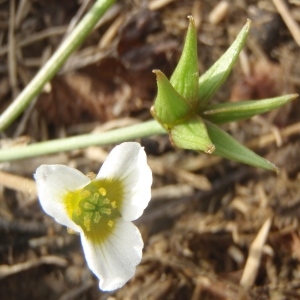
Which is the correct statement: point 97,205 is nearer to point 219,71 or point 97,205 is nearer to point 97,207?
point 97,207

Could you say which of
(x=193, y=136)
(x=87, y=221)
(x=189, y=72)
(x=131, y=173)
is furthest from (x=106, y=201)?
(x=189, y=72)


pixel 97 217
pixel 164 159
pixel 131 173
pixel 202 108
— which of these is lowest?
pixel 164 159

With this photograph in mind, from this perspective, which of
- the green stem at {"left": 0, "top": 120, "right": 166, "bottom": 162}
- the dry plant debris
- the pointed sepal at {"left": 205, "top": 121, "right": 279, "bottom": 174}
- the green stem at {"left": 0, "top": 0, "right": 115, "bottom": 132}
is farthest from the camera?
the dry plant debris

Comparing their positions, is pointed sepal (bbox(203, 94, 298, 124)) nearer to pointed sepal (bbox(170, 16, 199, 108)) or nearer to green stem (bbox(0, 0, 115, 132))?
pointed sepal (bbox(170, 16, 199, 108))

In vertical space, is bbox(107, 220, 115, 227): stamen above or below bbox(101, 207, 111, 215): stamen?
below

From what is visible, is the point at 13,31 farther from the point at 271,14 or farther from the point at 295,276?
the point at 295,276

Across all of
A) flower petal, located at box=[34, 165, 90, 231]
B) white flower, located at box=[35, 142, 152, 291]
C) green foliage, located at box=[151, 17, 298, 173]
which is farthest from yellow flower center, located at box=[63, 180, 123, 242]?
green foliage, located at box=[151, 17, 298, 173]

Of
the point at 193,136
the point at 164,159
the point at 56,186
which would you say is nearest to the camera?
the point at 56,186
